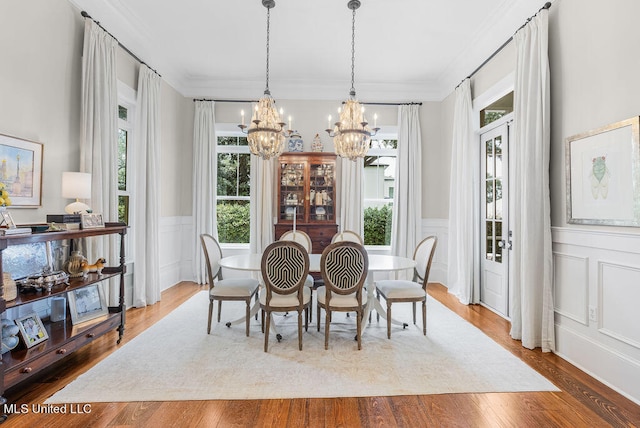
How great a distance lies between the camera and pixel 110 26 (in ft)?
11.7

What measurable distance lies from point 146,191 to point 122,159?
1.64ft

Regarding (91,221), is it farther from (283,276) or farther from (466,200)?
(466,200)

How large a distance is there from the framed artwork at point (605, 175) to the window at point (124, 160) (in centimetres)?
474

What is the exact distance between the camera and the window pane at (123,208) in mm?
4152

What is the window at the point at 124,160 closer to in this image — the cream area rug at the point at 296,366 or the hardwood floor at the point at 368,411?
the cream area rug at the point at 296,366

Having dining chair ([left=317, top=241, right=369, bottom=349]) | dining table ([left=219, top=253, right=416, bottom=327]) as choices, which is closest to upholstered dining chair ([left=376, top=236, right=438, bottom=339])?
dining table ([left=219, top=253, right=416, bottom=327])

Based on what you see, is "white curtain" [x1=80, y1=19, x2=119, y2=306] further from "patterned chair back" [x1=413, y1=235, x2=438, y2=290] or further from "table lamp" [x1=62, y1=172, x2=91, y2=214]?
"patterned chair back" [x1=413, y1=235, x2=438, y2=290]

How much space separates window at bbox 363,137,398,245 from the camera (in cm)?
584

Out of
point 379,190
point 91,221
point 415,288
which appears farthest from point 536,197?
point 91,221

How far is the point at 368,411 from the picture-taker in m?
2.03

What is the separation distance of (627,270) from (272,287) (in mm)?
2591

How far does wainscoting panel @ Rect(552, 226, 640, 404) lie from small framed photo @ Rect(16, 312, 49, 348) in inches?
158

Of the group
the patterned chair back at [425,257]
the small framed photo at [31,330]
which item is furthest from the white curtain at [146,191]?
the patterned chair back at [425,257]

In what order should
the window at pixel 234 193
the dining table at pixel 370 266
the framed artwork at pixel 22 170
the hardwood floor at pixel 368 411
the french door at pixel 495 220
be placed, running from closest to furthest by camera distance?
1. the hardwood floor at pixel 368 411
2. the framed artwork at pixel 22 170
3. the dining table at pixel 370 266
4. the french door at pixel 495 220
5. the window at pixel 234 193
